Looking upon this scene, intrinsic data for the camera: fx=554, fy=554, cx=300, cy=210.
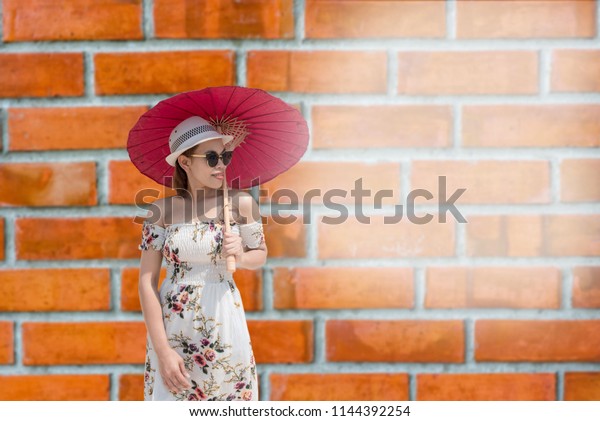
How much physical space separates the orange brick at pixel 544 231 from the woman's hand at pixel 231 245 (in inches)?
20.7

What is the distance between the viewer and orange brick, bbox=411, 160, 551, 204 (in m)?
1.23

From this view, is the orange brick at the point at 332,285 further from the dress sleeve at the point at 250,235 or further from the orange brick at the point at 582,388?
the orange brick at the point at 582,388

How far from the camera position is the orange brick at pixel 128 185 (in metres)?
1.24

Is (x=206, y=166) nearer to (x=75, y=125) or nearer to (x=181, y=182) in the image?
(x=181, y=182)

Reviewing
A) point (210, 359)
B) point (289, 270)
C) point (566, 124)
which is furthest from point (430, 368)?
point (566, 124)

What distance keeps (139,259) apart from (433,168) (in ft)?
2.27

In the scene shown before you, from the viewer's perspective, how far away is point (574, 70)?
1227mm

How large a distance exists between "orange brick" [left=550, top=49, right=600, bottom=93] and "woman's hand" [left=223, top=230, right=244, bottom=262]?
2.54 feet

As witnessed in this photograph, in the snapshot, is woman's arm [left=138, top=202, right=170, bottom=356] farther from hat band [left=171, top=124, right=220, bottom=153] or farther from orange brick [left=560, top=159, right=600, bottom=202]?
orange brick [left=560, top=159, right=600, bottom=202]

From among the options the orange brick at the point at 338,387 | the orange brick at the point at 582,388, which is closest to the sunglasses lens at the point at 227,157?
the orange brick at the point at 338,387

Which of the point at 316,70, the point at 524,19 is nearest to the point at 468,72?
the point at 524,19

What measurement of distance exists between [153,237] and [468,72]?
2.53 ft

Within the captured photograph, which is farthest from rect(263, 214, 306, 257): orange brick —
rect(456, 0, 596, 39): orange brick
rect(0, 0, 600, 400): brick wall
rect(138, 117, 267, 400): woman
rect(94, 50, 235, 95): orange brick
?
rect(456, 0, 596, 39): orange brick

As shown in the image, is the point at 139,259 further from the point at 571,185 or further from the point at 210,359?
the point at 571,185
